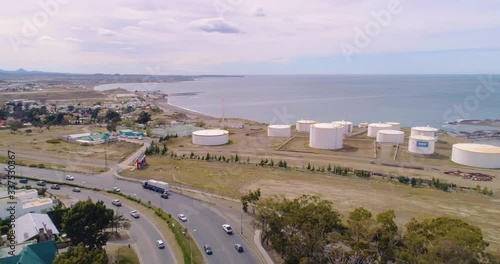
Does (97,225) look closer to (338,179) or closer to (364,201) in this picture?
(364,201)

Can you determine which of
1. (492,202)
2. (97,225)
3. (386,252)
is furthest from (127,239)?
(492,202)

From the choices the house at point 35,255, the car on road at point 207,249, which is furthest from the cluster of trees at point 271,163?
the house at point 35,255

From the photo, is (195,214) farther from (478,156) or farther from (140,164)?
(478,156)

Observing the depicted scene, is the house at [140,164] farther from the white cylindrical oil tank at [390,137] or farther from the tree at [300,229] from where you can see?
the white cylindrical oil tank at [390,137]

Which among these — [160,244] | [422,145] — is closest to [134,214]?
[160,244]

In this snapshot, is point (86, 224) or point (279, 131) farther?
point (279, 131)

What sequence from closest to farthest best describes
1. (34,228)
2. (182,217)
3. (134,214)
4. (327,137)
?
(34,228), (182,217), (134,214), (327,137)
